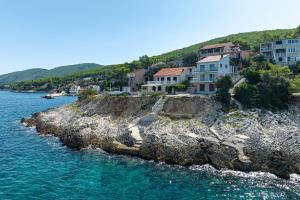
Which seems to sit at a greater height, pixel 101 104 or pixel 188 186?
pixel 101 104

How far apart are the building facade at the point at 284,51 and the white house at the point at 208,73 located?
17.7 m

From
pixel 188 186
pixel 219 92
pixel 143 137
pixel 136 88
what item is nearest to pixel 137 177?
pixel 188 186

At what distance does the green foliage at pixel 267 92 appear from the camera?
2205 inches

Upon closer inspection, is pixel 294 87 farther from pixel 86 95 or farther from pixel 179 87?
pixel 86 95

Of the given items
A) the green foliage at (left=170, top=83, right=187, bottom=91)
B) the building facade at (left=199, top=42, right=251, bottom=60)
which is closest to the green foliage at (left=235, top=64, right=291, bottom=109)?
the green foliage at (left=170, top=83, right=187, bottom=91)

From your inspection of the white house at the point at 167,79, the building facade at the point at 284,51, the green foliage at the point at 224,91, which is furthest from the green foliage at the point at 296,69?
the white house at the point at 167,79

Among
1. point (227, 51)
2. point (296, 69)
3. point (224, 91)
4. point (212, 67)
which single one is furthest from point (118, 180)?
point (227, 51)

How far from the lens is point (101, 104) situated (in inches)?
2948

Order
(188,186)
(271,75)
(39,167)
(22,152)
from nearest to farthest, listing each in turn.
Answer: (188,186), (39,167), (22,152), (271,75)

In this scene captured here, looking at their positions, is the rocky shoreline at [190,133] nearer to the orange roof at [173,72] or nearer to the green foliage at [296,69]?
the orange roof at [173,72]

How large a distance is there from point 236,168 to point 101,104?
41687 mm

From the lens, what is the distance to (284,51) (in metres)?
83.5

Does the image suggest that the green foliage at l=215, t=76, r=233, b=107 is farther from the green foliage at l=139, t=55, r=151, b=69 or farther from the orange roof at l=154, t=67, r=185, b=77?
the green foliage at l=139, t=55, r=151, b=69

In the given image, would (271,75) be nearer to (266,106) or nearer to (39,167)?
(266,106)
